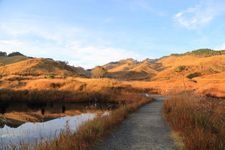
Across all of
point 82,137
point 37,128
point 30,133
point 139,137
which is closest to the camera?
point 82,137

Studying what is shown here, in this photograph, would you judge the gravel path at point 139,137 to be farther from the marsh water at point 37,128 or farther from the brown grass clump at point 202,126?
the marsh water at point 37,128

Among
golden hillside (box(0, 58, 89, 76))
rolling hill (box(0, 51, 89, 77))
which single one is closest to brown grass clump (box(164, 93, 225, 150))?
rolling hill (box(0, 51, 89, 77))

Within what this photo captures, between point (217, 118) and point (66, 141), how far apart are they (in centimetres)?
617

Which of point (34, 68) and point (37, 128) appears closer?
point (37, 128)

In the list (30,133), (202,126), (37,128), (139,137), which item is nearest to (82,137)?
(139,137)

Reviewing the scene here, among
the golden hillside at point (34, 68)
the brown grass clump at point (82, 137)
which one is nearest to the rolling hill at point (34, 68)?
the golden hillside at point (34, 68)

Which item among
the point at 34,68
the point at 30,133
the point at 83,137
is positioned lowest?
the point at 30,133

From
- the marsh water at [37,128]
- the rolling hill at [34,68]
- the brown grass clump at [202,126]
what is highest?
the rolling hill at [34,68]

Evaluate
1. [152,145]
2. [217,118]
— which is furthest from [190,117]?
[152,145]

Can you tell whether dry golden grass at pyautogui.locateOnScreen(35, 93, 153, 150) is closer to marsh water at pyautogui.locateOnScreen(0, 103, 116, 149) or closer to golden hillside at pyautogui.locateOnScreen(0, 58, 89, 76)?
marsh water at pyautogui.locateOnScreen(0, 103, 116, 149)

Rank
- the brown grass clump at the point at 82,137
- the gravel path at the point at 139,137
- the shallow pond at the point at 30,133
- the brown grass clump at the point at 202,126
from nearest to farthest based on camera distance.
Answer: the brown grass clump at the point at 82,137 → the brown grass clump at the point at 202,126 → the gravel path at the point at 139,137 → the shallow pond at the point at 30,133

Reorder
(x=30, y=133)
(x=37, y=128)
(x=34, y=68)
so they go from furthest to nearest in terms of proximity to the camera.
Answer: (x=34, y=68) → (x=37, y=128) → (x=30, y=133)

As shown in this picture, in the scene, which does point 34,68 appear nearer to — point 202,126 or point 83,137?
point 202,126

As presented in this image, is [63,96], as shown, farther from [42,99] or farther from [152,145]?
[152,145]
